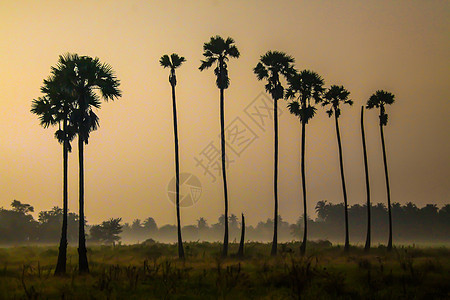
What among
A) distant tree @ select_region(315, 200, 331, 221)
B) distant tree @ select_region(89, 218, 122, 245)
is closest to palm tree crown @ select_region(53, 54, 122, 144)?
distant tree @ select_region(89, 218, 122, 245)

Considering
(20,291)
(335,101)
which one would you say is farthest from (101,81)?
(335,101)

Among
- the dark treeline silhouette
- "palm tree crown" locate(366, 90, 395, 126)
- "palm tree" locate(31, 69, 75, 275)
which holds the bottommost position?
the dark treeline silhouette

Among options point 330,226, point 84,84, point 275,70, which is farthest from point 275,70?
point 330,226

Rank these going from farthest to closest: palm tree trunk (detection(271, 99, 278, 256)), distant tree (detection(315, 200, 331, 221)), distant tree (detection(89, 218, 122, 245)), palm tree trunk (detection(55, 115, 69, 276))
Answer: distant tree (detection(315, 200, 331, 221))
distant tree (detection(89, 218, 122, 245))
palm tree trunk (detection(271, 99, 278, 256))
palm tree trunk (detection(55, 115, 69, 276))

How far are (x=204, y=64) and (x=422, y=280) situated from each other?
31855mm

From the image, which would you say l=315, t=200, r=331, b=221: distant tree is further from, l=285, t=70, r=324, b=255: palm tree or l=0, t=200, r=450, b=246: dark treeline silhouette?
l=285, t=70, r=324, b=255: palm tree

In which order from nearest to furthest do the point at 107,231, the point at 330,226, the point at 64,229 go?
1. the point at 64,229
2. the point at 107,231
3. the point at 330,226

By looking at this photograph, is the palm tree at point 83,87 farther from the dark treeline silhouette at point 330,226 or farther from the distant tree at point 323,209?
the distant tree at point 323,209

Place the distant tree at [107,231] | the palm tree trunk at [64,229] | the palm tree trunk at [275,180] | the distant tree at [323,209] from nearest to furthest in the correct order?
the palm tree trunk at [64,229] < the palm tree trunk at [275,180] < the distant tree at [107,231] < the distant tree at [323,209]

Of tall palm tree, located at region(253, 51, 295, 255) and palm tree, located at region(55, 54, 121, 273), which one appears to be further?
tall palm tree, located at region(253, 51, 295, 255)

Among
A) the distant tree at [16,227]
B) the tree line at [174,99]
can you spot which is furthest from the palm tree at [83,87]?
the distant tree at [16,227]

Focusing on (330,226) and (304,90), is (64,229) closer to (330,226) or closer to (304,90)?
(304,90)

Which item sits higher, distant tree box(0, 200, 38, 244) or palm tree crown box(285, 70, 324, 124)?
palm tree crown box(285, 70, 324, 124)

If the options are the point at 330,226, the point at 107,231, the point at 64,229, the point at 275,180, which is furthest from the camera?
the point at 330,226
